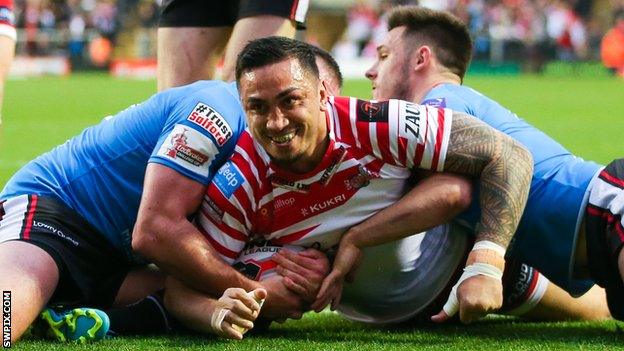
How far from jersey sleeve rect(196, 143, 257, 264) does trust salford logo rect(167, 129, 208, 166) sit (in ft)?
0.29

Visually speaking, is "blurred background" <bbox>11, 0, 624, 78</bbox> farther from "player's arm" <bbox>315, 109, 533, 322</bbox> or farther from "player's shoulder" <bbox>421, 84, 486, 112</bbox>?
"player's arm" <bbox>315, 109, 533, 322</bbox>

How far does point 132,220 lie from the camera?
4844mm

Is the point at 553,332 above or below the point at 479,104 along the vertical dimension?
below

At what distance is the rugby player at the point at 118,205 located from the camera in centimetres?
438

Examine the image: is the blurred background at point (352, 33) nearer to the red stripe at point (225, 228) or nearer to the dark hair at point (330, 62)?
the dark hair at point (330, 62)

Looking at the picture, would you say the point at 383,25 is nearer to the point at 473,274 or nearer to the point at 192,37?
the point at 192,37

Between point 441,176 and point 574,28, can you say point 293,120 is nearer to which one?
point 441,176

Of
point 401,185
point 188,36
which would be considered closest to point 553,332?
point 401,185

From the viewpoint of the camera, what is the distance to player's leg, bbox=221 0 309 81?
617cm

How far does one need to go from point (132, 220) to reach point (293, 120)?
962 mm

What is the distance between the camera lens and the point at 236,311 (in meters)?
4.25

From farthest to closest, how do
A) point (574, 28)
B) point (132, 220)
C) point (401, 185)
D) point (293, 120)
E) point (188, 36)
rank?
point (574, 28)
point (188, 36)
point (132, 220)
point (401, 185)
point (293, 120)

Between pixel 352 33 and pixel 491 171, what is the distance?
93.8 ft

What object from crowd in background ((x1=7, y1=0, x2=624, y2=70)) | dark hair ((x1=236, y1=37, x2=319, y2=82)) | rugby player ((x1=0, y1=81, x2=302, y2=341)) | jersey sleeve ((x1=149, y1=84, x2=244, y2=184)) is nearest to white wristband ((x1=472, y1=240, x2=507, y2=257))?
rugby player ((x1=0, y1=81, x2=302, y2=341))
